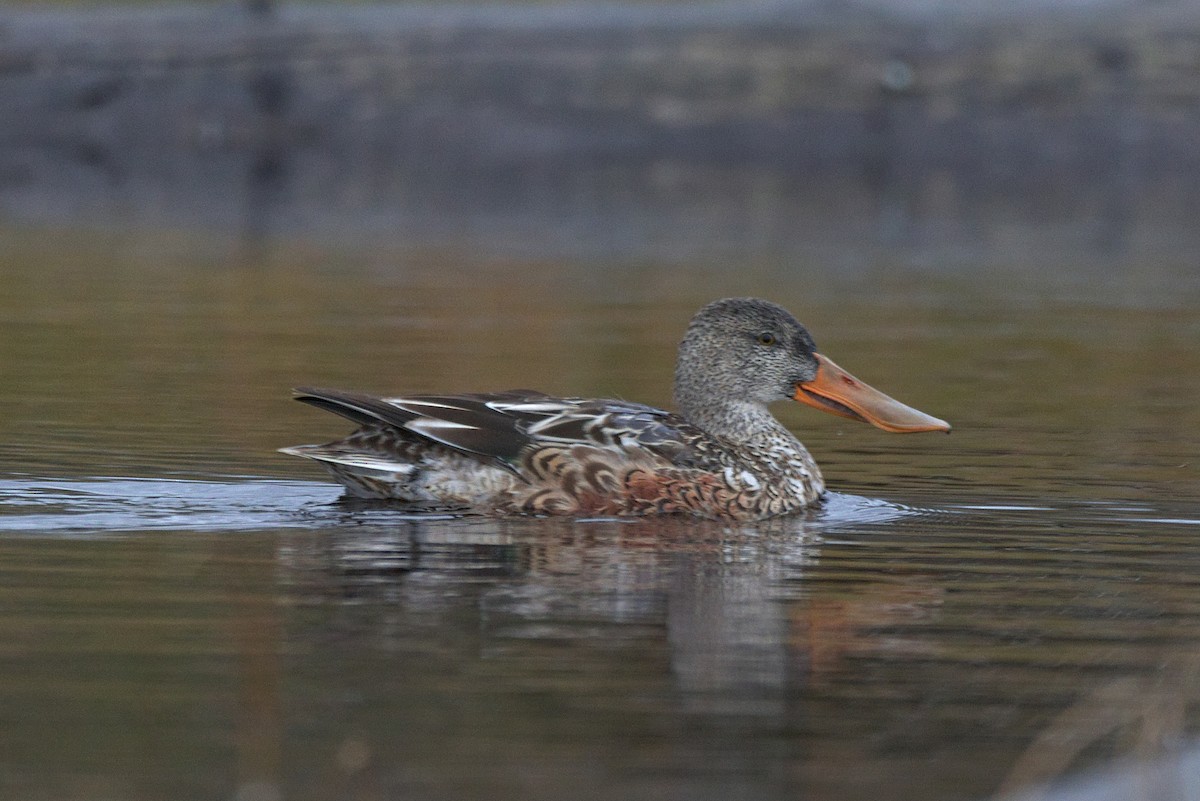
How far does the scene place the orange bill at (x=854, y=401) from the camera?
31.7ft

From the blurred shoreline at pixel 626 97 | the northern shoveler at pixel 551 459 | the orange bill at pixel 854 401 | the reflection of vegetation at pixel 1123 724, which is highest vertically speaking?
the blurred shoreline at pixel 626 97

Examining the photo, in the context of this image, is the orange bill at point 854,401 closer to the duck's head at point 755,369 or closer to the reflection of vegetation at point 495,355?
the duck's head at point 755,369

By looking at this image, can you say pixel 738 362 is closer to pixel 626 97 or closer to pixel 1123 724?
pixel 1123 724

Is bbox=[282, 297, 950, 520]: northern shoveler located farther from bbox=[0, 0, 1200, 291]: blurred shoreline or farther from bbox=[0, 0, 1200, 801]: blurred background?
bbox=[0, 0, 1200, 291]: blurred shoreline

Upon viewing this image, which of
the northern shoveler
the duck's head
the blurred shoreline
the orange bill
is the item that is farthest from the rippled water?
the blurred shoreline

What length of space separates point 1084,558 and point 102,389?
5.70 meters

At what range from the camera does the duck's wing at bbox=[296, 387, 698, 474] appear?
28.8 feet

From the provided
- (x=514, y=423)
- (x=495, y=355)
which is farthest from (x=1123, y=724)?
(x=495, y=355)

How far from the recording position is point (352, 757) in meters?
4.99

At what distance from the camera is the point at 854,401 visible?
979cm

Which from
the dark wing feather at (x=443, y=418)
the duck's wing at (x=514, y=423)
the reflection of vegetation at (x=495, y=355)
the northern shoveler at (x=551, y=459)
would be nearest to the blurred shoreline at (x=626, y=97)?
the reflection of vegetation at (x=495, y=355)

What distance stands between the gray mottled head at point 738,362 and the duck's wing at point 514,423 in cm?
62

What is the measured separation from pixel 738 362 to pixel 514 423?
4.31ft

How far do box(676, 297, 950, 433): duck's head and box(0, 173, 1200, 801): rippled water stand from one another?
1.34ft
